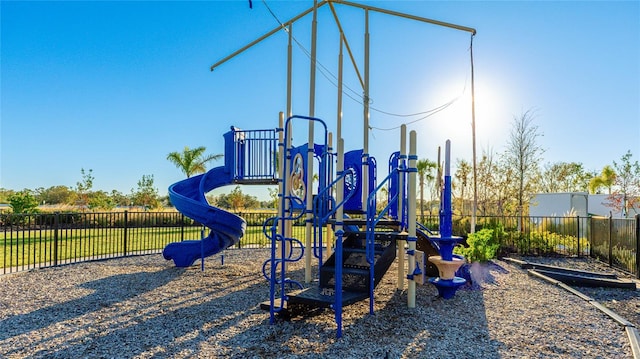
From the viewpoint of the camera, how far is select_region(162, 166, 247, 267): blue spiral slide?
29.0ft

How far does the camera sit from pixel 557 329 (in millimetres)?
5094

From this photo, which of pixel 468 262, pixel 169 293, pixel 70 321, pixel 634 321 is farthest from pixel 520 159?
pixel 70 321

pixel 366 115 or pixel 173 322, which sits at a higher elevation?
pixel 366 115

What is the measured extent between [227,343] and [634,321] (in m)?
5.78

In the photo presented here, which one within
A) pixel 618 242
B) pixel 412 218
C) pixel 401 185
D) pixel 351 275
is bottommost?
pixel 618 242

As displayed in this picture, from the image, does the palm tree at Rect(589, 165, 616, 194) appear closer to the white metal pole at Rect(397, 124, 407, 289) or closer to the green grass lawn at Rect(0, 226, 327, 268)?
the green grass lawn at Rect(0, 226, 327, 268)

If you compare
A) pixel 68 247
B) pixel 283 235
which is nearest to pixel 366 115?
pixel 283 235

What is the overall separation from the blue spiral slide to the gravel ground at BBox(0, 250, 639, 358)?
1361 mm

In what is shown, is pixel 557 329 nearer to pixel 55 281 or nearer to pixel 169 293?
pixel 169 293

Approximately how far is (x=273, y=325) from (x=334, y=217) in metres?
2.10

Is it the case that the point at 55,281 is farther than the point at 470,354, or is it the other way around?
the point at 55,281

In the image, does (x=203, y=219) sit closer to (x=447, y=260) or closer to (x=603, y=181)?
(x=447, y=260)

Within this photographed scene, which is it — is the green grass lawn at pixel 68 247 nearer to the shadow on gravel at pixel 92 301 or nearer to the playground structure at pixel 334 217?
the shadow on gravel at pixel 92 301

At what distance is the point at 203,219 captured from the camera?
8.84 meters
